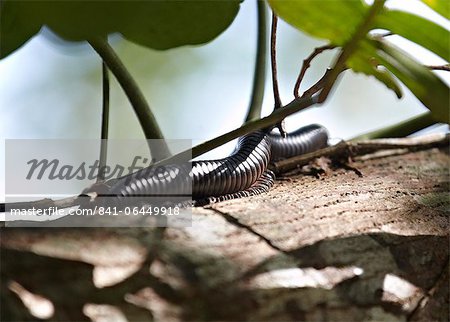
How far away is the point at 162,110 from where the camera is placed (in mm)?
3525

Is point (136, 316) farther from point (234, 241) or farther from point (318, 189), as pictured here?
point (318, 189)

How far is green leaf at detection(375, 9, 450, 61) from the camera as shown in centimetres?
112

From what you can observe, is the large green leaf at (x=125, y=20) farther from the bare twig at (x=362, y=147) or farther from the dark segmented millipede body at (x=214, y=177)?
the bare twig at (x=362, y=147)

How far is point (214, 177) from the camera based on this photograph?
1333 mm

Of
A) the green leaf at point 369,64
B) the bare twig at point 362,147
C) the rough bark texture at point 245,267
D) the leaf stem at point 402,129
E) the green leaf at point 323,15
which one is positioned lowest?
the rough bark texture at point 245,267

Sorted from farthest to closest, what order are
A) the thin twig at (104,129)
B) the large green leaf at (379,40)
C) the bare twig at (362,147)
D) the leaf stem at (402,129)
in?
the leaf stem at (402,129)
the bare twig at (362,147)
the thin twig at (104,129)
the large green leaf at (379,40)

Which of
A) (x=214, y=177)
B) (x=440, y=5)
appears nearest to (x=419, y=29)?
(x=440, y=5)

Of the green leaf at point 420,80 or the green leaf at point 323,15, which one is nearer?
the green leaf at point 420,80

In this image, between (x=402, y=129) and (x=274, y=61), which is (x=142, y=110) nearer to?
(x=274, y=61)

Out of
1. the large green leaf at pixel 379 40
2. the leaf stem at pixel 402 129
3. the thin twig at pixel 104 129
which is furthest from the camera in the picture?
the leaf stem at pixel 402 129

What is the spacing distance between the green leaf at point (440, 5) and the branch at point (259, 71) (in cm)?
62

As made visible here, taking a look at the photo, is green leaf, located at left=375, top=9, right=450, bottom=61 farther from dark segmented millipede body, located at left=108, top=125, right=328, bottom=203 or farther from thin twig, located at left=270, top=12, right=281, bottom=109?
dark segmented millipede body, located at left=108, top=125, right=328, bottom=203

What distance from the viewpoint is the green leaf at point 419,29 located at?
1.12 meters

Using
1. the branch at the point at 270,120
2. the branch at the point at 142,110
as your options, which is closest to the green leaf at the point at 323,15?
the branch at the point at 270,120
